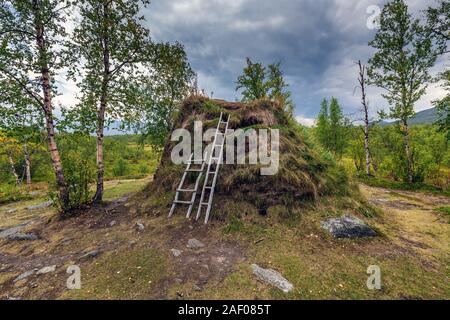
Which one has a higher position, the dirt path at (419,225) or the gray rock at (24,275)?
the dirt path at (419,225)

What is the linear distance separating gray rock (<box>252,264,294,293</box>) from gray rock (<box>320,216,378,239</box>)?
2698 millimetres

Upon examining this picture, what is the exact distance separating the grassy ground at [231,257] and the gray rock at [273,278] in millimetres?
131

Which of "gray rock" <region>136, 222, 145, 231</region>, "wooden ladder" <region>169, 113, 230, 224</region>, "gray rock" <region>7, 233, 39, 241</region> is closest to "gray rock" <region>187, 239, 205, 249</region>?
"wooden ladder" <region>169, 113, 230, 224</region>

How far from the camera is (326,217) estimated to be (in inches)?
264

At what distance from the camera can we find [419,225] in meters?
7.44

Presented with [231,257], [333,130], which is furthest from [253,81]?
[231,257]

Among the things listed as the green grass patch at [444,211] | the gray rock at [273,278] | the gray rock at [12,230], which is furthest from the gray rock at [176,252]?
the green grass patch at [444,211]

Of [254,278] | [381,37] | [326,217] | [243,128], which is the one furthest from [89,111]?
[381,37]

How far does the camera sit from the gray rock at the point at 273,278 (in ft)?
13.4

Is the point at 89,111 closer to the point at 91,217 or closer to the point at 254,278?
the point at 91,217

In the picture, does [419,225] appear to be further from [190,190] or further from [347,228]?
[190,190]

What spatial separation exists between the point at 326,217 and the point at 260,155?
3.14m

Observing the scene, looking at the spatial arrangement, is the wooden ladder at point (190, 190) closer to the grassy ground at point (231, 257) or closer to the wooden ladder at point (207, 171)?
the wooden ladder at point (207, 171)

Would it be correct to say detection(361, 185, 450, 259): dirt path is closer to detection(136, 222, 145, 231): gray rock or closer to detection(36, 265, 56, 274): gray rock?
detection(136, 222, 145, 231): gray rock
